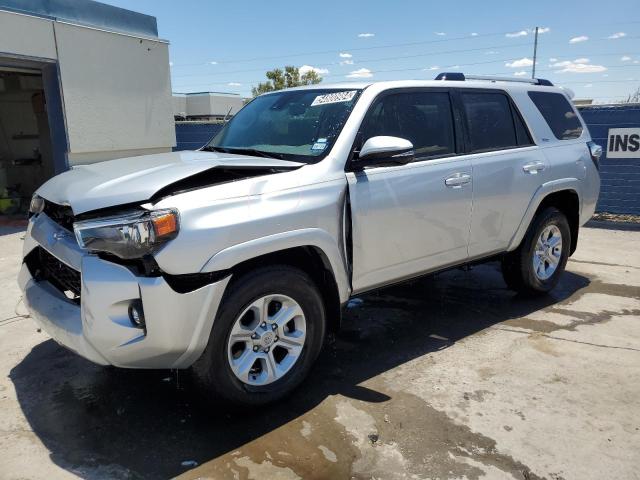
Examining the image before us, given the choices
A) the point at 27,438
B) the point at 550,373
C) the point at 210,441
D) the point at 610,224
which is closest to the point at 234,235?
the point at 210,441

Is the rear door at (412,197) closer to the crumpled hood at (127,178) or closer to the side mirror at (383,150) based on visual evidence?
the side mirror at (383,150)

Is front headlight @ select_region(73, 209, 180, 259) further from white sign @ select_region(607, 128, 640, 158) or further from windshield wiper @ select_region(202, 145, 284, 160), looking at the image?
white sign @ select_region(607, 128, 640, 158)

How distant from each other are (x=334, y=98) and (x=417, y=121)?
0.67 m

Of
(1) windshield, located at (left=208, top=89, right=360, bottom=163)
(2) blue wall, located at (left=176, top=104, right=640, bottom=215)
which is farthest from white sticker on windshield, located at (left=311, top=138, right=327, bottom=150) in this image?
(2) blue wall, located at (left=176, top=104, right=640, bottom=215)

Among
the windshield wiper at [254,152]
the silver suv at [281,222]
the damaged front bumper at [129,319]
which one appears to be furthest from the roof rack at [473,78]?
the damaged front bumper at [129,319]

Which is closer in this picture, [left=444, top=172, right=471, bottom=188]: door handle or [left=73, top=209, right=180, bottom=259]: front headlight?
[left=73, top=209, right=180, bottom=259]: front headlight

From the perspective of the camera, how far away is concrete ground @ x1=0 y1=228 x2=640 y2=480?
9.05ft

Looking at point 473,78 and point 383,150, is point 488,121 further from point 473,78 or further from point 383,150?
point 383,150

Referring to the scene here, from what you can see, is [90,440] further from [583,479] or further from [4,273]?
[4,273]

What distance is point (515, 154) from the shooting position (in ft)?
15.0

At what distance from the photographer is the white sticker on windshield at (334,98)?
3762 millimetres

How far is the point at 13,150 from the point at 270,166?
442 inches

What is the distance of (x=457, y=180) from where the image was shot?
13.3 ft

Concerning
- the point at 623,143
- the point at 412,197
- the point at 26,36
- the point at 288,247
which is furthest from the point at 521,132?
the point at 26,36
